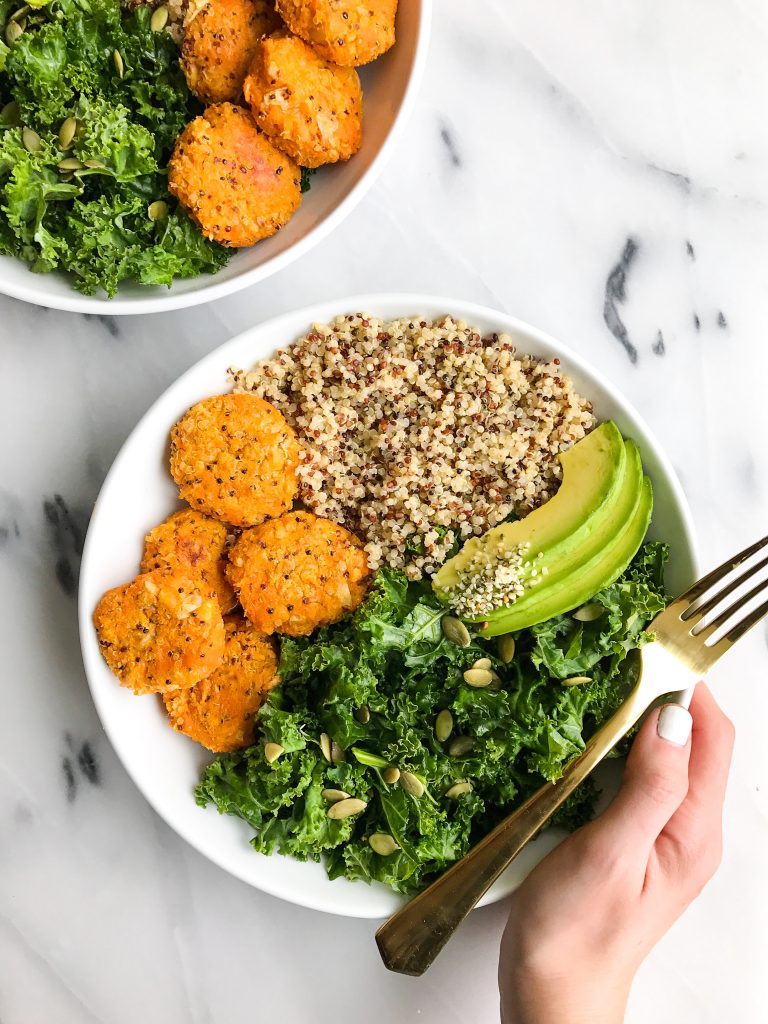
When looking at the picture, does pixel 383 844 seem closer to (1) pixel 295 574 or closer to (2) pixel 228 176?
(1) pixel 295 574

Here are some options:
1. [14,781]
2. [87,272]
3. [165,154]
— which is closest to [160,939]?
[14,781]

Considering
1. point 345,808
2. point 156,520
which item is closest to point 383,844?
point 345,808

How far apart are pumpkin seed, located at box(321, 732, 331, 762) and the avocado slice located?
395 millimetres

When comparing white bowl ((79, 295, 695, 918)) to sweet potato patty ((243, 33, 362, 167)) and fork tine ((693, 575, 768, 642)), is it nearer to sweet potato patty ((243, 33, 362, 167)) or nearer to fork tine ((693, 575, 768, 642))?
fork tine ((693, 575, 768, 642))

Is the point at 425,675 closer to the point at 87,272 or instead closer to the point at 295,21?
the point at 87,272

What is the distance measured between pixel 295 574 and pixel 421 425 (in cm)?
44

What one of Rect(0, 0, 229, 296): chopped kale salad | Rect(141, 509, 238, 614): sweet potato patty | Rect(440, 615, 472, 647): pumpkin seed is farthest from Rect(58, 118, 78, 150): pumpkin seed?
Rect(440, 615, 472, 647): pumpkin seed

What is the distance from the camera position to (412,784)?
184 centimetres

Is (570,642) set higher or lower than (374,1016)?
higher

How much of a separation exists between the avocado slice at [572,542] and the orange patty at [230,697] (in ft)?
1.39

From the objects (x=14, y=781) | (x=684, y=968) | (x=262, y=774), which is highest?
(x=262, y=774)

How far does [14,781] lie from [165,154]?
157 centimetres

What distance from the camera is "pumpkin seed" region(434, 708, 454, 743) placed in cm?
191

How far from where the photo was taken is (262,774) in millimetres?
1857
